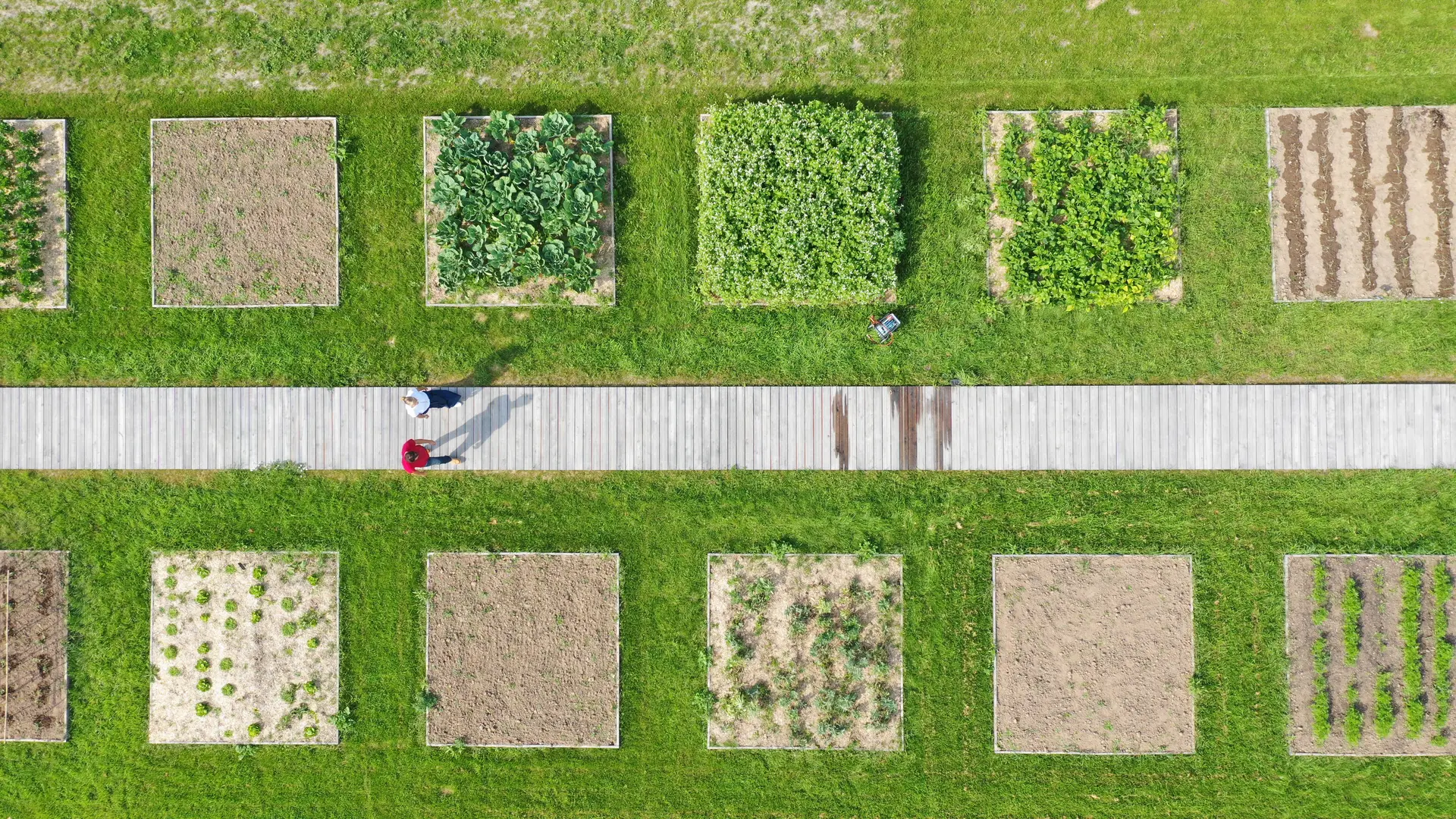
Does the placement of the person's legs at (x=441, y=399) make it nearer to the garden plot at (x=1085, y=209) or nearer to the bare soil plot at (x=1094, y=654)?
the garden plot at (x=1085, y=209)

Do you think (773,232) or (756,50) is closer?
(773,232)

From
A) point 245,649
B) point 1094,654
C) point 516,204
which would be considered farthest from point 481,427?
point 1094,654

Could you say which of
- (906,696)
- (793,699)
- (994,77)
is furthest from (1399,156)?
(793,699)

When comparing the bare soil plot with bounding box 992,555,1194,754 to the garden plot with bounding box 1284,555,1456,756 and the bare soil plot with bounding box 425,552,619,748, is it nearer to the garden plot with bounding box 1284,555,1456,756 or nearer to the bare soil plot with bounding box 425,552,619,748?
the garden plot with bounding box 1284,555,1456,756

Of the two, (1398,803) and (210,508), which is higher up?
(210,508)

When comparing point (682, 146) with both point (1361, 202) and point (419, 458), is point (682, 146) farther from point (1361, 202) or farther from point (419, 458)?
point (1361, 202)

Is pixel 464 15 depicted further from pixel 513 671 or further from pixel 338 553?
pixel 513 671

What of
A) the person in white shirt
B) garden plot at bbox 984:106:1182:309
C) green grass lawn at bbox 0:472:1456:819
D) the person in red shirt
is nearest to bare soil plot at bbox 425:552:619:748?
green grass lawn at bbox 0:472:1456:819
